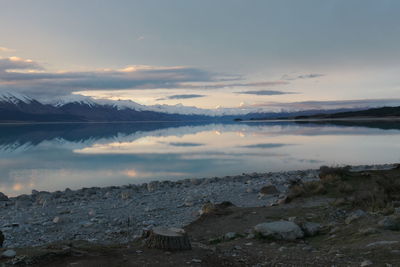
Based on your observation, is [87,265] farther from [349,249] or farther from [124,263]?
[349,249]

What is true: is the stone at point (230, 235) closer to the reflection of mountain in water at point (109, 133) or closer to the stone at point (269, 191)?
the stone at point (269, 191)

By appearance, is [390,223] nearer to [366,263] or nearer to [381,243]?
[381,243]

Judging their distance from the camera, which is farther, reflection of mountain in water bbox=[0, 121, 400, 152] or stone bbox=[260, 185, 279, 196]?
reflection of mountain in water bbox=[0, 121, 400, 152]

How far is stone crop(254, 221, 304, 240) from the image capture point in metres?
8.56

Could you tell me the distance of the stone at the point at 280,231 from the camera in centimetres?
856

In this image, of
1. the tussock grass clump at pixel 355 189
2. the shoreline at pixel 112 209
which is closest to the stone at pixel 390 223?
the tussock grass clump at pixel 355 189

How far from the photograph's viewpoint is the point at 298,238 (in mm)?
8656

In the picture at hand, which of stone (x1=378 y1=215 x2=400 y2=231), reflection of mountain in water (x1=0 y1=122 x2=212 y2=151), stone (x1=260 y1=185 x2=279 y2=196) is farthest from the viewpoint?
reflection of mountain in water (x1=0 y1=122 x2=212 y2=151)

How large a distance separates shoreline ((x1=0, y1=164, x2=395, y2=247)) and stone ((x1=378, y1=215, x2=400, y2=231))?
5951 mm

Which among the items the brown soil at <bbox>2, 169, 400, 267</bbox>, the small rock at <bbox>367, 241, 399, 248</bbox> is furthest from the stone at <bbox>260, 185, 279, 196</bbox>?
the small rock at <bbox>367, 241, 399, 248</bbox>

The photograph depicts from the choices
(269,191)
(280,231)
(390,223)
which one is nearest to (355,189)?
(269,191)

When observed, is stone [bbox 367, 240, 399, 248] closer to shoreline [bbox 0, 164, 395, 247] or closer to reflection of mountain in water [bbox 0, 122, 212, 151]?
shoreline [bbox 0, 164, 395, 247]

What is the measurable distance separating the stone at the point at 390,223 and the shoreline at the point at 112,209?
234 inches

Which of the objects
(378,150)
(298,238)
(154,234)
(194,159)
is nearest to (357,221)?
(298,238)
